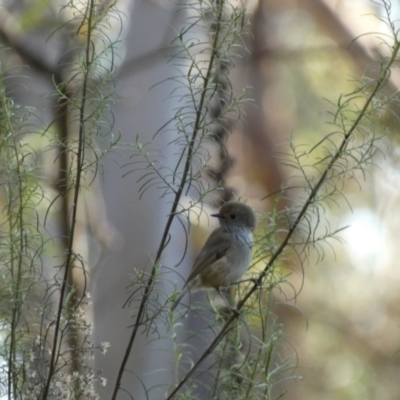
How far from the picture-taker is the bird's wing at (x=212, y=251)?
1.91 m

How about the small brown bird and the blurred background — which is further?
the blurred background

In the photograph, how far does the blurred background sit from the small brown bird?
2.25 feet

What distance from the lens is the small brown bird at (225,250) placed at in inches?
72.7

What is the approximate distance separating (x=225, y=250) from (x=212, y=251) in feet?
0.14

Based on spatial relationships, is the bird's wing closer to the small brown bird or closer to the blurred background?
the small brown bird

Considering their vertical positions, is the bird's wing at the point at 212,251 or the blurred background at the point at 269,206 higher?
the blurred background at the point at 269,206

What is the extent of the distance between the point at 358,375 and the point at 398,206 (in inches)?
26.6

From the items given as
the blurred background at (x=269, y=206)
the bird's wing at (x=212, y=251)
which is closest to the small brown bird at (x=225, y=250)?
the bird's wing at (x=212, y=251)

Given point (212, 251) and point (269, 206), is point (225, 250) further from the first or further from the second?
point (269, 206)

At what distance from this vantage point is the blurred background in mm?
2662

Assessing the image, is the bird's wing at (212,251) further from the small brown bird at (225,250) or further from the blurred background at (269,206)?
the blurred background at (269,206)

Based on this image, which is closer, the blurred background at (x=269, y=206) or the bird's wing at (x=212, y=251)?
the bird's wing at (x=212, y=251)

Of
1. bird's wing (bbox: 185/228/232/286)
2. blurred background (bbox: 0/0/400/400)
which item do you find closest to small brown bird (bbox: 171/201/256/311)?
bird's wing (bbox: 185/228/232/286)

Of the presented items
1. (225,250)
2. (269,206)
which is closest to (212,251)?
(225,250)
